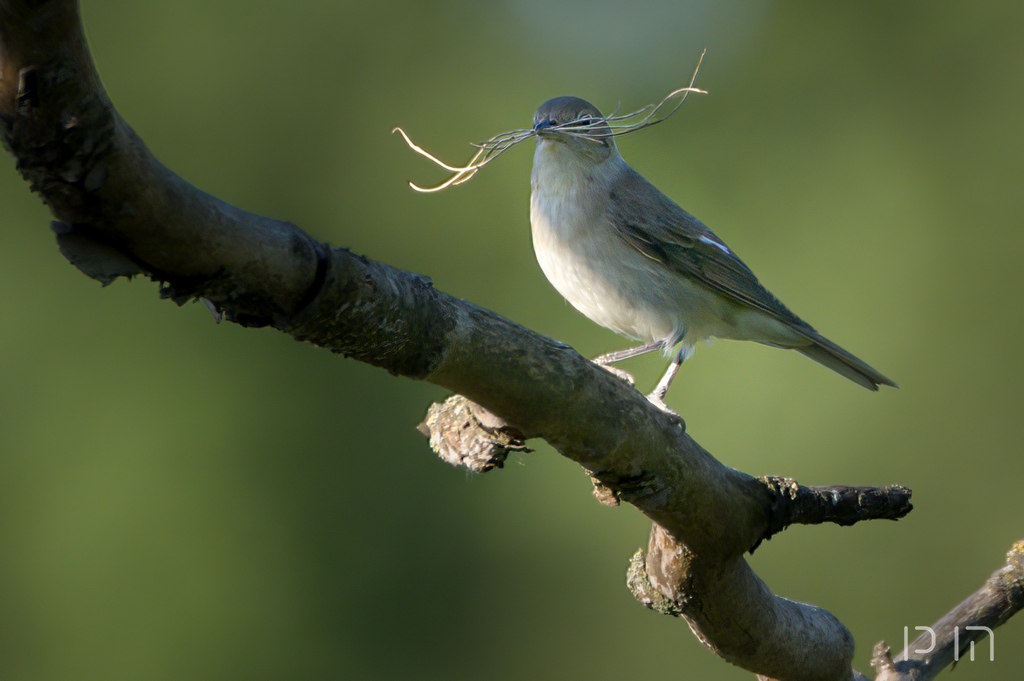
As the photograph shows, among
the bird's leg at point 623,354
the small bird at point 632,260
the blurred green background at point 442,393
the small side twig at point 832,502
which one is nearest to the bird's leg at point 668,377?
the small bird at point 632,260

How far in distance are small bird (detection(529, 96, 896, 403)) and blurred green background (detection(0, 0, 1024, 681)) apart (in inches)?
56.4

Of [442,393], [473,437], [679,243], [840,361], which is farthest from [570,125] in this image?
[442,393]

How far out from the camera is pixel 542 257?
3.41 metres

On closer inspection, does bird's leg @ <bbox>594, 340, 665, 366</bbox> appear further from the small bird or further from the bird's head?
the bird's head

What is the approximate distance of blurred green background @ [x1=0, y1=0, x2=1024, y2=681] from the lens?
552cm

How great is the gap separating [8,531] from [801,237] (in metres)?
5.01

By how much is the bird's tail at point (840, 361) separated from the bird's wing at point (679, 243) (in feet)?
0.30

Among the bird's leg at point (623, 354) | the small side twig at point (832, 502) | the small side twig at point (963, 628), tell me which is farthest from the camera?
the bird's leg at point (623, 354)

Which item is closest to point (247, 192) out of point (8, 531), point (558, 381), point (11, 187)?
point (11, 187)

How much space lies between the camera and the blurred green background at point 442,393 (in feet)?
18.1

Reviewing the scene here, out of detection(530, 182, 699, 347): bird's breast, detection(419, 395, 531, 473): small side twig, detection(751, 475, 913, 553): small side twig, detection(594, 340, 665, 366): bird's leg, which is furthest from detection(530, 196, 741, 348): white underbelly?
detection(419, 395, 531, 473): small side twig

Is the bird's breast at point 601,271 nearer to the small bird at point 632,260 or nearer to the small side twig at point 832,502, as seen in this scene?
the small bird at point 632,260

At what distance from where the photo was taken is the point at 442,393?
19.7 feet

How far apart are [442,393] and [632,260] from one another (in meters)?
2.83
